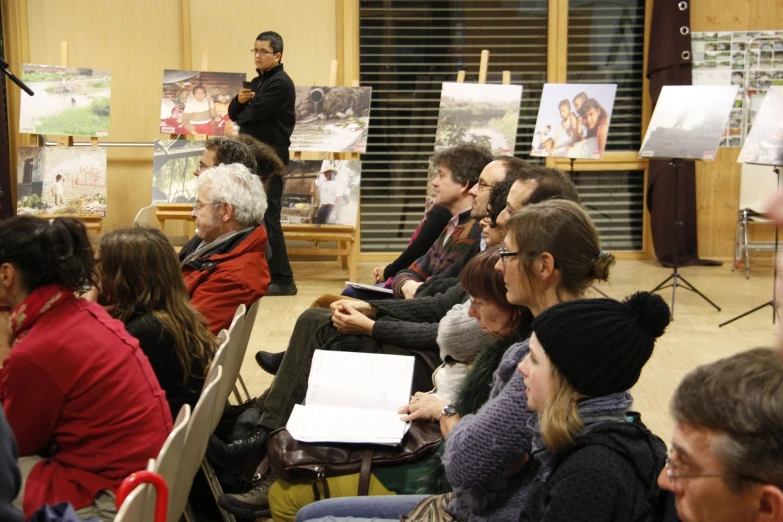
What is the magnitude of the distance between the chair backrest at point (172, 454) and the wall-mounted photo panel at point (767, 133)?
195 inches

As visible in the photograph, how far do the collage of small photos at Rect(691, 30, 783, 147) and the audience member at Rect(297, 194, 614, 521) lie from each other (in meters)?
6.39

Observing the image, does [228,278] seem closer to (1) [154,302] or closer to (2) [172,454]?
(1) [154,302]

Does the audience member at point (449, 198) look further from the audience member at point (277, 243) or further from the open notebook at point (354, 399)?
the audience member at point (277, 243)

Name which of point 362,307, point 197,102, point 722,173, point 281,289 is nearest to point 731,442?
point 362,307

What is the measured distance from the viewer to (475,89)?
7.19m

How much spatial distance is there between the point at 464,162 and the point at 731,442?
280 cm

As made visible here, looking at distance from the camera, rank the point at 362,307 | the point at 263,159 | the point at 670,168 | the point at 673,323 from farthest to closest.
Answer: the point at 670,168
the point at 673,323
the point at 263,159
the point at 362,307

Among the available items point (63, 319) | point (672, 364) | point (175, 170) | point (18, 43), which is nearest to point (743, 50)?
point (672, 364)

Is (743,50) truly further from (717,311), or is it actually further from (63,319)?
(63,319)

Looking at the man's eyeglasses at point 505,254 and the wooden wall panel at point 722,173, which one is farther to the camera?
the wooden wall panel at point 722,173

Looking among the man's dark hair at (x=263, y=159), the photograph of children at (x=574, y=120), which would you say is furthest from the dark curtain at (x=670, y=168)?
the man's dark hair at (x=263, y=159)

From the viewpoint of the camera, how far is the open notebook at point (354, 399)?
2518 mm

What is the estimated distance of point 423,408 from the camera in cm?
248

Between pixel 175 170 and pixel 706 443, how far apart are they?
254 inches
